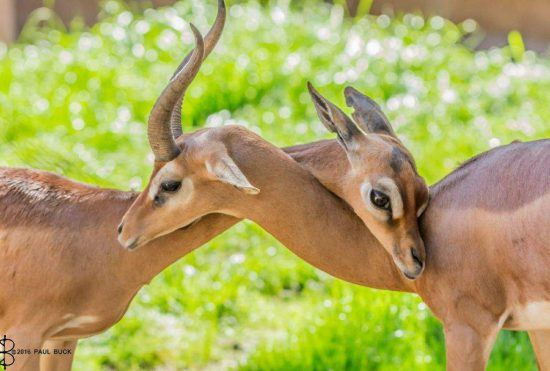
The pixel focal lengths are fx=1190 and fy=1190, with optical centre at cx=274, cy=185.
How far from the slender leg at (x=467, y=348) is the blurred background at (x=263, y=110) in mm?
1552

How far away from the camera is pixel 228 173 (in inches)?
122

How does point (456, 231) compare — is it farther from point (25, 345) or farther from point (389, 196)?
point (25, 345)

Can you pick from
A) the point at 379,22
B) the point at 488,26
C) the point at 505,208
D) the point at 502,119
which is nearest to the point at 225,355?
the point at 505,208

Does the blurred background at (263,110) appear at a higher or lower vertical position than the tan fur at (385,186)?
lower

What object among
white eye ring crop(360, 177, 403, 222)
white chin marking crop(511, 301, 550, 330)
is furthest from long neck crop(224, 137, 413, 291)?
white chin marking crop(511, 301, 550, 330)

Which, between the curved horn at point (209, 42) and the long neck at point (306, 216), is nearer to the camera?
the curved horn at point (209, 42)

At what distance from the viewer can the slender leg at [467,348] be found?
3.10m

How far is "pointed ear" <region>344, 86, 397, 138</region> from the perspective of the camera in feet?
11.2

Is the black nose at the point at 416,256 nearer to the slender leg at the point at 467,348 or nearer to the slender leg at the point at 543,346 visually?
the slender leg at the point at 467,348

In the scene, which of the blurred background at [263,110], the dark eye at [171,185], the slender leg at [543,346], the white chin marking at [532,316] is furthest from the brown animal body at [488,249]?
the blurred background at [263,110]

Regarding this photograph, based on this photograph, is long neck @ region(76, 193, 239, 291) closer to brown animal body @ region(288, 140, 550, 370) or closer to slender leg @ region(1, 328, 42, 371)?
slender leg @ region(1, 328, 42, 371)

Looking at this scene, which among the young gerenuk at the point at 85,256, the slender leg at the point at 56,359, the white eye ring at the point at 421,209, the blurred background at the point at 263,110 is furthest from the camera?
the blurred background at the point at 263,110

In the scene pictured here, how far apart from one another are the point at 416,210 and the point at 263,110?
4.33m

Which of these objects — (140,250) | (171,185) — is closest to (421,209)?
A: (171,185)
